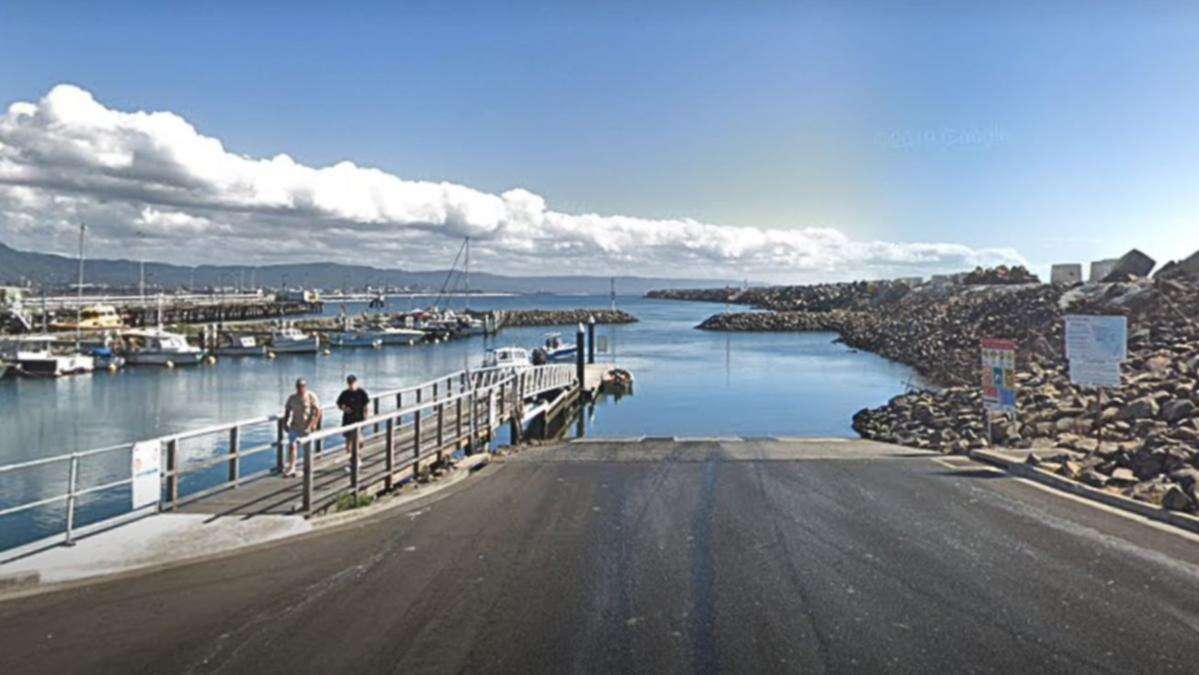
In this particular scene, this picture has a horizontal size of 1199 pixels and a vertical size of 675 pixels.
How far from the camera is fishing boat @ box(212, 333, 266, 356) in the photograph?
254ft

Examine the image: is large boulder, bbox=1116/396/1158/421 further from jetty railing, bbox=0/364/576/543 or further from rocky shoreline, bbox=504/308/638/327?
rocky shoreline, bbox=504/308/638/327

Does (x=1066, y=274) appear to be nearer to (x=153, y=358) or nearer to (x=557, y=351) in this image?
(x=557, y=351)

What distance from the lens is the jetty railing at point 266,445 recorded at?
11.1 m

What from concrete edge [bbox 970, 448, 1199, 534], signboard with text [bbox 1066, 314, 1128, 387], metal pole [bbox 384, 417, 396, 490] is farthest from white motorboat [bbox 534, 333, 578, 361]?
metal pole [bbox 384, 417, 396, 490]

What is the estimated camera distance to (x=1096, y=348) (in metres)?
15.3

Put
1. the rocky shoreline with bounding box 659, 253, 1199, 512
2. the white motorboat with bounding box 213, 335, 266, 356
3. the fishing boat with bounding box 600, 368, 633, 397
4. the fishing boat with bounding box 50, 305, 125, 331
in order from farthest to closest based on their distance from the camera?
1. the fishing boat with bounding box 50, 305, 125, 331
2. the white motorboat with bounding box 213, 335, 266, 356
3. the fishing boat with bounding box 600, 368, 633, 397
4. the rocky shoreline with bounding box 659, 253, 1199, 512

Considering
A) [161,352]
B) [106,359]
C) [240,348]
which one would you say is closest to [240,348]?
[240,348]

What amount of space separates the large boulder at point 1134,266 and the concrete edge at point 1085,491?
4368 cm

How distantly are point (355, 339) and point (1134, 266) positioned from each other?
68.5 meters

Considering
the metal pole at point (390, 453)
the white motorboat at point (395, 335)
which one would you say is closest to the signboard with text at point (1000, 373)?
the metal pole at point (390, 453)

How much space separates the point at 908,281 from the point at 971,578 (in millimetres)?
126934

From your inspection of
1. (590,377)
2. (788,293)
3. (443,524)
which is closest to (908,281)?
(788,293)

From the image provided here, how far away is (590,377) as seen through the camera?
4769cm

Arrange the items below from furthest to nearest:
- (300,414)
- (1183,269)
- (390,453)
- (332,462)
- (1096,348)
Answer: (1183,269), (1096,348), (332,462), (300,414), (390,453)
